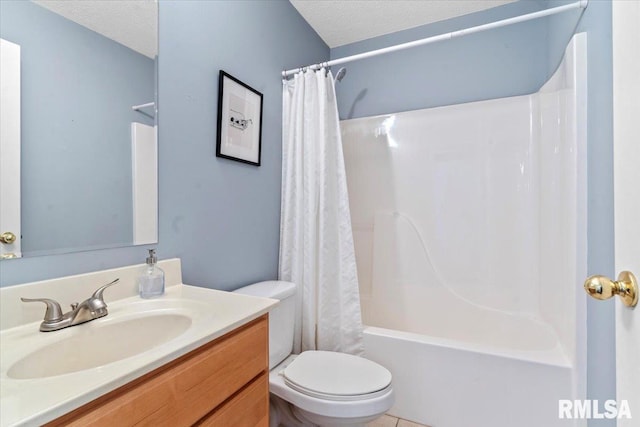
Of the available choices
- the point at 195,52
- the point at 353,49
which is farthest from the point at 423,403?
the point at 353,49

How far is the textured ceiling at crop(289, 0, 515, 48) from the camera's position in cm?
194

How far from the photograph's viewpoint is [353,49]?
8.06 ft

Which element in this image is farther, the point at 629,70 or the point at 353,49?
the point at 353,49

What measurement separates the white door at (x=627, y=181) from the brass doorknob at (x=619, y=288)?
0.04 feet

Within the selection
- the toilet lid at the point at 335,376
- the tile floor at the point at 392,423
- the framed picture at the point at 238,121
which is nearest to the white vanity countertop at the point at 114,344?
the toilet lid at the point at 335,376

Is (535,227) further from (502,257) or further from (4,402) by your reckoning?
(4,402)

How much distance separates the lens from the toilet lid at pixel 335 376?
117 centimetres

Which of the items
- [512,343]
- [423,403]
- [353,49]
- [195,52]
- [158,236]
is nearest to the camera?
[158,236]

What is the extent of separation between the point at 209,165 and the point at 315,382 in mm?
1025

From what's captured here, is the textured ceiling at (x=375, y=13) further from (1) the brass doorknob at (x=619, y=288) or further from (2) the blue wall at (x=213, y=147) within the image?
(1) the brass doorknob at (x=619, y=288)

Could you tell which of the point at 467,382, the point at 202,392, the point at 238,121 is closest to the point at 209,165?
the point at 238,121

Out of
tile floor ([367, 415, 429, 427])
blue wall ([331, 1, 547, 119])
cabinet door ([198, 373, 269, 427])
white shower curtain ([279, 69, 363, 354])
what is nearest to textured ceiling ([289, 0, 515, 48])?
blue wall ([331, 1, 547, 119])

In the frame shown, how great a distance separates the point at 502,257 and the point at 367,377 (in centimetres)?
124

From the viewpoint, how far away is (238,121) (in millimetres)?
1485
